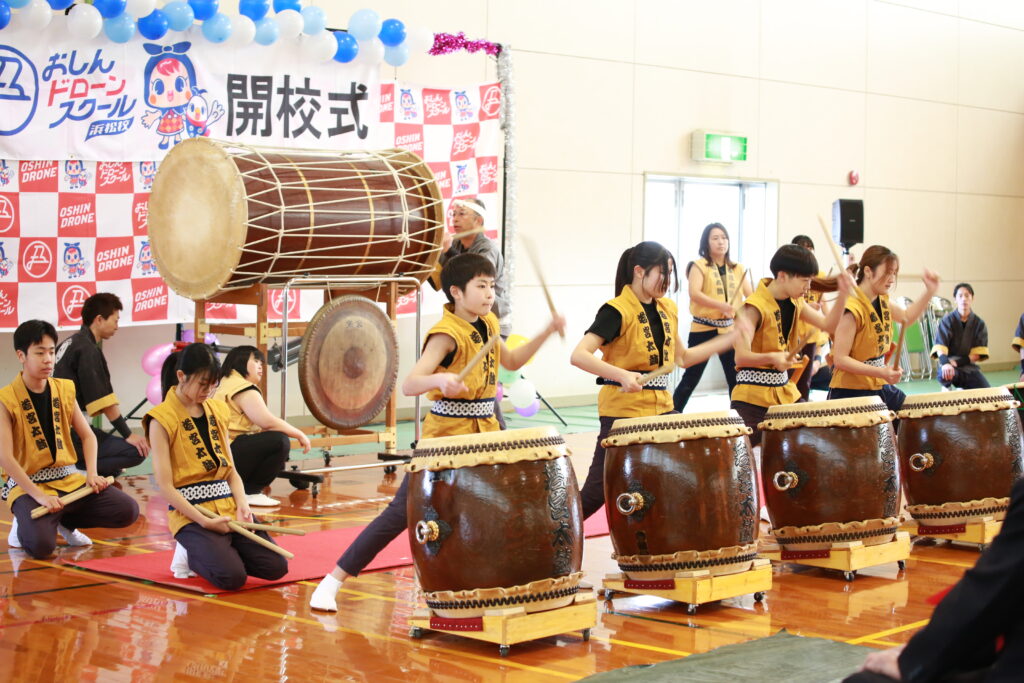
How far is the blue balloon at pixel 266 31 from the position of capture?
730 cm

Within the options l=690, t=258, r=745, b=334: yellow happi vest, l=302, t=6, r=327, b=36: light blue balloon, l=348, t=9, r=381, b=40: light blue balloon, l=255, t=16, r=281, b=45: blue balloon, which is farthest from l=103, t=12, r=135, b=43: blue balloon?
l=690, t=258, r=745, b=334: yellow happi vest

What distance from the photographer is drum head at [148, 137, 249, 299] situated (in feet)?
19.5

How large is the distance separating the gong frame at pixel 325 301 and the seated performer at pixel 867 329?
231 centimetres

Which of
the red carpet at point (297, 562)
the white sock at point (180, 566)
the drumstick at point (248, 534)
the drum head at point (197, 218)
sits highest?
the drum head at point (197, 218)

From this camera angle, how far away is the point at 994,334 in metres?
13.4

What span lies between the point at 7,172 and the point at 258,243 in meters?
1.63

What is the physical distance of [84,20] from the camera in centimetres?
655

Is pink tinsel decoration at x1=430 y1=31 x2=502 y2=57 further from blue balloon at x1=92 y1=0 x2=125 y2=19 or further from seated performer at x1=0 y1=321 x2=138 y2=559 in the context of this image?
seated performer at x1=0 y1=321 x2=138 y2=559

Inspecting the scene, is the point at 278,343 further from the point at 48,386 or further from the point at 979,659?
the point at 979,659

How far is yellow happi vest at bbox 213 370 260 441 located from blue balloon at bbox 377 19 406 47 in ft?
9.97

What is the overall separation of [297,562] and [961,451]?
8.27 ft

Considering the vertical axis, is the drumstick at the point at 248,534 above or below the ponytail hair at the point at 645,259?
below

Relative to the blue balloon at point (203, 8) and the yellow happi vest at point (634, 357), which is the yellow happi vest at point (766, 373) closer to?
the yellow happi vest at point (634, 357)

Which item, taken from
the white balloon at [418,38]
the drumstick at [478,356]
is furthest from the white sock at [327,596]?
the white balloon at [418,38]
